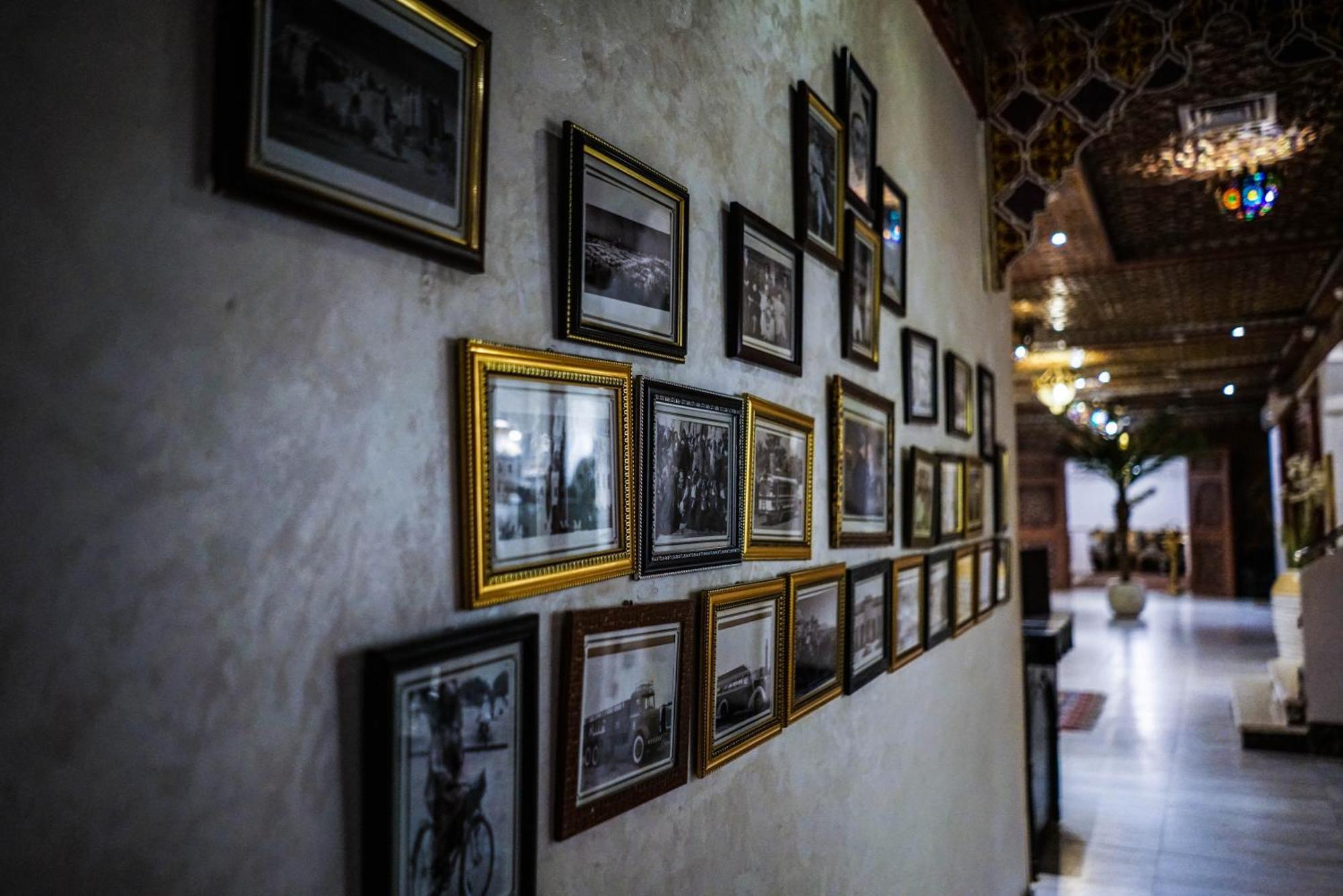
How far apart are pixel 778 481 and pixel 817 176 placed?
745 mm

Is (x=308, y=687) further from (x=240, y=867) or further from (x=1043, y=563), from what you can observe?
(x=1043, y=563)

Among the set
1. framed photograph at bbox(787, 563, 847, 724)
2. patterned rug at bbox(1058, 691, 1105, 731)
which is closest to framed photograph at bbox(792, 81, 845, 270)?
framed photograph at bbox(787, 563, 847, 724)

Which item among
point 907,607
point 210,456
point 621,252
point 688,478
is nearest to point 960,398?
point 907,607

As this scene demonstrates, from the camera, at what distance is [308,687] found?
87 cm

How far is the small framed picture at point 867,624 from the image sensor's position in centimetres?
224

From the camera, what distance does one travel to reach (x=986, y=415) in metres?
3.92

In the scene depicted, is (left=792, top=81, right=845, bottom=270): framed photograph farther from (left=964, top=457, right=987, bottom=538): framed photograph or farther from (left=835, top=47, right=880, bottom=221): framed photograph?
(left=964, top=457, right=987, bottom=538): framed photograph

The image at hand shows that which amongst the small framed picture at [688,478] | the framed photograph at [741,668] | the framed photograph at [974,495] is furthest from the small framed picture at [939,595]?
the small framed picture at [688,478]

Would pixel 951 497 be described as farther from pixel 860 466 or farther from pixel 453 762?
pixel 453 762

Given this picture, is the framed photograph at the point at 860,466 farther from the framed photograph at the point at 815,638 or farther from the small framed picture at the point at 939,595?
the small framed picture at the point at 939,595

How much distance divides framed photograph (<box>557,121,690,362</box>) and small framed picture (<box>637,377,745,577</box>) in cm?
9

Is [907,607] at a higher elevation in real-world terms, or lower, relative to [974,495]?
lower

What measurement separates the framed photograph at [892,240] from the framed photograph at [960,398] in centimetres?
54

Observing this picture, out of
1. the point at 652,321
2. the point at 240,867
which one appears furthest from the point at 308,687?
the point at 652,321
